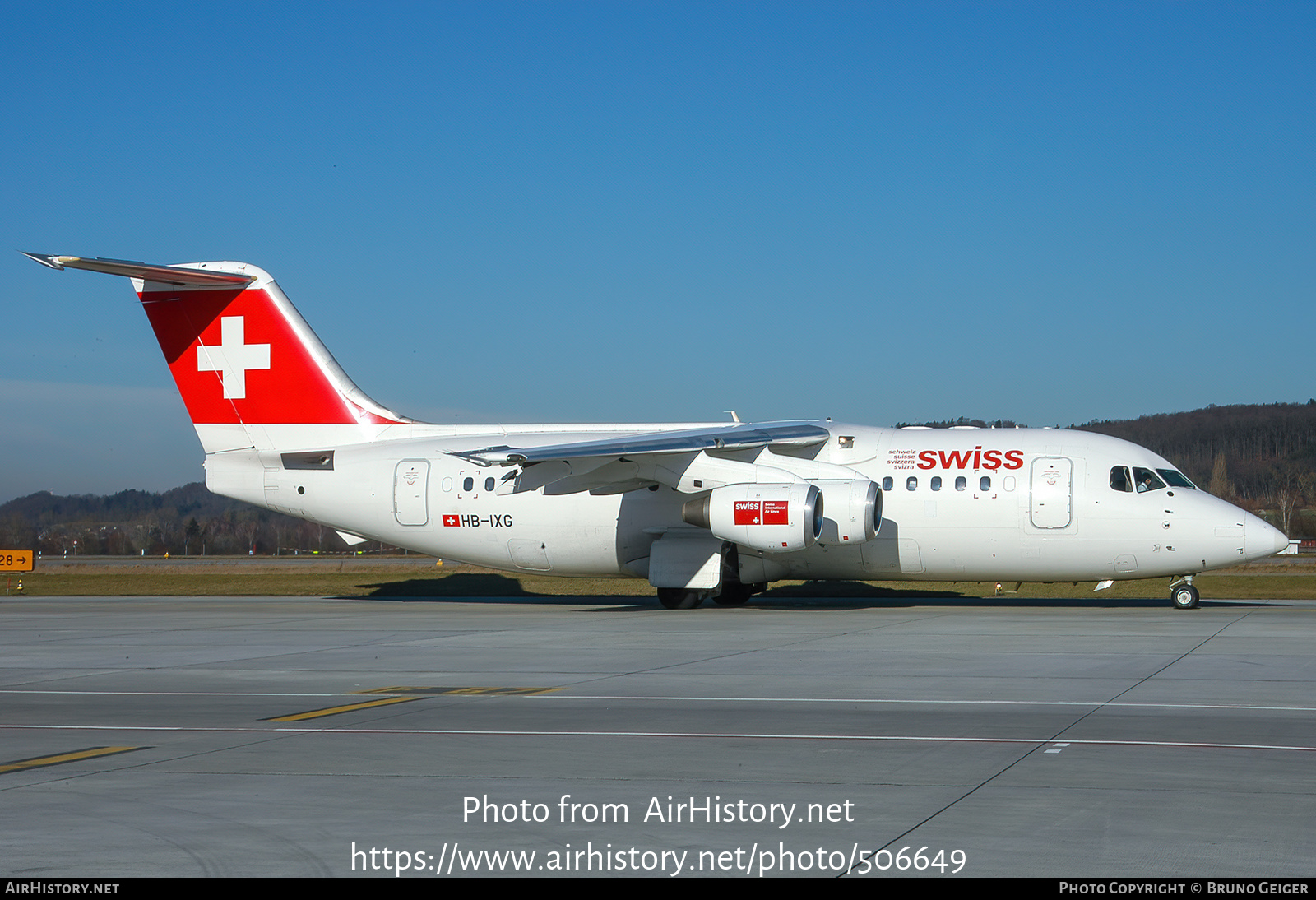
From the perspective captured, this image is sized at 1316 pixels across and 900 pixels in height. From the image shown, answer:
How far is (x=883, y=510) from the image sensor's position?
76.2ft

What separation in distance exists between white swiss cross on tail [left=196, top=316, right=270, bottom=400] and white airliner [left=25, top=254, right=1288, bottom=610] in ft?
0.13

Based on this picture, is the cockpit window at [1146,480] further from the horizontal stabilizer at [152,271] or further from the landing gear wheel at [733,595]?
the horizontal stabilizer at [152,271]

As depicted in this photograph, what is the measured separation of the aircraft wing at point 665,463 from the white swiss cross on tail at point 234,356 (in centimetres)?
617

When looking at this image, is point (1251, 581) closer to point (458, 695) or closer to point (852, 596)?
point (852, 596)

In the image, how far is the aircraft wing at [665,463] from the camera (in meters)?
22.2

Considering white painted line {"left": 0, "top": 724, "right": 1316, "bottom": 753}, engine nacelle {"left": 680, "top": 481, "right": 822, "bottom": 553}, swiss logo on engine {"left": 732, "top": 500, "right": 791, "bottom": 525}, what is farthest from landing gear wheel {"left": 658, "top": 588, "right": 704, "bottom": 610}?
white painted line {"left": 0, "top": 724, "right": 1316, "bottom": 753}

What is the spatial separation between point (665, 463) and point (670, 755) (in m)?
15.0

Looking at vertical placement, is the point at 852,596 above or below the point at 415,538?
below

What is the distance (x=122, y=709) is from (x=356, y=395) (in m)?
16.1

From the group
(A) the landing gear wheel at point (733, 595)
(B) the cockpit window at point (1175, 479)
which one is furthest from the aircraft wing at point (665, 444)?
(B) the cockpit window at point (1175, 479)

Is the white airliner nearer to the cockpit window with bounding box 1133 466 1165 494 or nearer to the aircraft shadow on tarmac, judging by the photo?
the cockpit window with bounding box 1133 466 1165 494

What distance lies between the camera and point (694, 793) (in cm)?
720
